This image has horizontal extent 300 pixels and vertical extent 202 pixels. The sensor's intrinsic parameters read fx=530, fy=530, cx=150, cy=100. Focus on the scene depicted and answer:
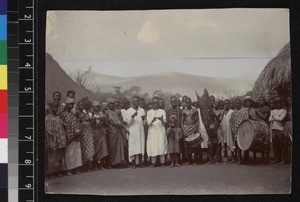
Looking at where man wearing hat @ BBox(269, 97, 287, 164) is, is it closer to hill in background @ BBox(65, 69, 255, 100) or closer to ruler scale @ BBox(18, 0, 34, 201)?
hill in background @ BBox(65, 69, 255, 100)

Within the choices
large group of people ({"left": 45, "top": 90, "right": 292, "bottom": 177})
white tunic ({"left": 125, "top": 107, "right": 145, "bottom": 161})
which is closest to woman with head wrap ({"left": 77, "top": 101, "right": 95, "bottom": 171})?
large group of people ({"left": 45, "top": 90, "right": 292, "bottom": 177})

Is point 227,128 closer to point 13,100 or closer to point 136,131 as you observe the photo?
point 136,131

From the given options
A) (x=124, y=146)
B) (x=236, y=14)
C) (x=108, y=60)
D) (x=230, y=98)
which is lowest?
(x=124, y=146)

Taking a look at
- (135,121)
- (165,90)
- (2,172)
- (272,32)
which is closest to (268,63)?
(272,32)

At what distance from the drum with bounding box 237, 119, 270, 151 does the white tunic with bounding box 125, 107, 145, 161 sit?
279mm

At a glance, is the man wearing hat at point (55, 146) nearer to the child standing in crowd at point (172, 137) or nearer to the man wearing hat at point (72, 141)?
the man wearing hat at point (72, 141)

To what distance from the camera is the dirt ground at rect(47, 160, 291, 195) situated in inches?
60.1

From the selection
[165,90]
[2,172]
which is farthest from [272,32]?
[2,172]

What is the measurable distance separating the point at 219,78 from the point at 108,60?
0.32 metres

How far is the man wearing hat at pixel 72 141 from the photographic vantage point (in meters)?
1.53

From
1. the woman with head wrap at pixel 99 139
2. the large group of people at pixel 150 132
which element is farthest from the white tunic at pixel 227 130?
the woman with head wrap at pixel 99 139
